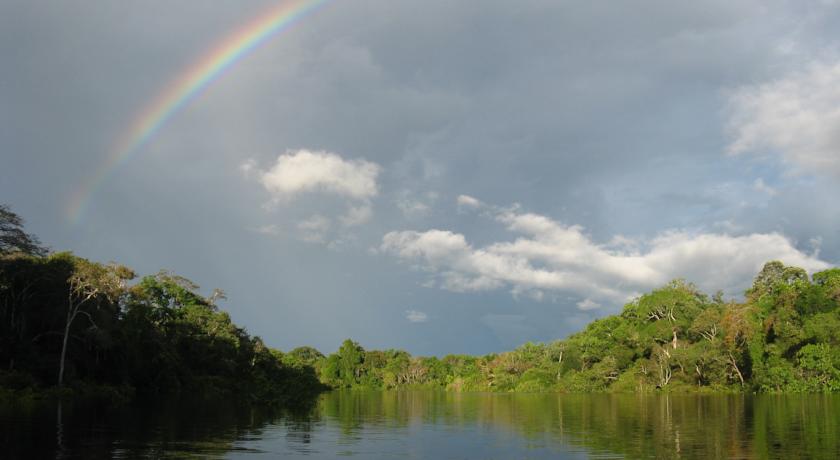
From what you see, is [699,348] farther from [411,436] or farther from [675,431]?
[411,436]

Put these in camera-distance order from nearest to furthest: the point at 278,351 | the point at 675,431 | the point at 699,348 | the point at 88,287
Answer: the point at 675,431
the point at 88,287
the point at 699,348
the point at 278,351

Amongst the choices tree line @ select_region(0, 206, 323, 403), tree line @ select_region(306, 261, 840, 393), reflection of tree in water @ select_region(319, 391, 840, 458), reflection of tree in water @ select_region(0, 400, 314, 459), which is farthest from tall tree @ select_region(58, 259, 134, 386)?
tree line @ select_region(306, 261, 840, 393)

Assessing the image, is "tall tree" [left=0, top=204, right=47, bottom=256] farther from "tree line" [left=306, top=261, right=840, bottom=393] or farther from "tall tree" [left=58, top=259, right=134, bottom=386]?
"tree line" [left=306, top=261, right=840, bottom=393]

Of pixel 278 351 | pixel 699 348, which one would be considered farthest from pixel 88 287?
pixel 699 348

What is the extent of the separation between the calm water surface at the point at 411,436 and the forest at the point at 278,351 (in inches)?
523

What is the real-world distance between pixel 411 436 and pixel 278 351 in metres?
92.9

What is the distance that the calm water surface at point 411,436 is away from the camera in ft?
72.3

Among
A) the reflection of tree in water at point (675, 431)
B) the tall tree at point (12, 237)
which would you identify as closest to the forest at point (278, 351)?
the tall tree at point (12, 237)

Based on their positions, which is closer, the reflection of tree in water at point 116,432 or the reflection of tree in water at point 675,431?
the reflection of tree in water at point 116,432

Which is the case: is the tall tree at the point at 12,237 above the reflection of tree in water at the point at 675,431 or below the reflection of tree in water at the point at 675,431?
above

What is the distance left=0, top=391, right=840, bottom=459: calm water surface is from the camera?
22.0 m

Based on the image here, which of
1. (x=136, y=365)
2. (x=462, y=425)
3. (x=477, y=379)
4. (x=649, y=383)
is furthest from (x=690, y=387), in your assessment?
(x=136, y=365)

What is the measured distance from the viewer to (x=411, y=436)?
Answer: 98.9 feet

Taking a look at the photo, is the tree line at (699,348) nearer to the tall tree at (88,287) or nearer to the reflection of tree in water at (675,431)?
the reflection of tree in water at (675,431)
